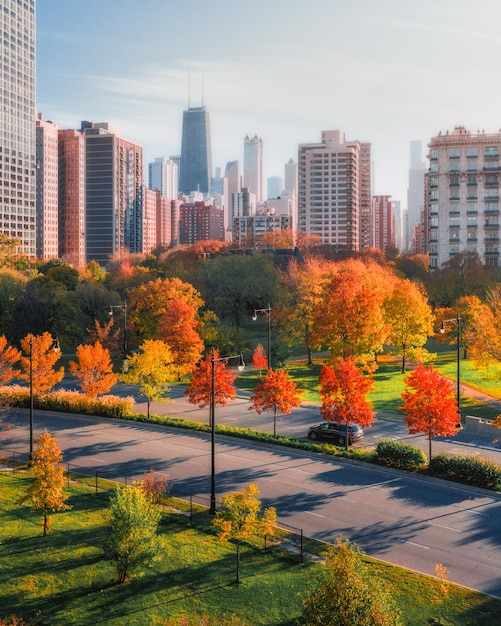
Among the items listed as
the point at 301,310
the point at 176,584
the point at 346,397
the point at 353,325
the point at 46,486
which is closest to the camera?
the point at 176,584

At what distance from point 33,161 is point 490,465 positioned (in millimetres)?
163324

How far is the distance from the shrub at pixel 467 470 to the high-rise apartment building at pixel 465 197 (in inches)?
3211

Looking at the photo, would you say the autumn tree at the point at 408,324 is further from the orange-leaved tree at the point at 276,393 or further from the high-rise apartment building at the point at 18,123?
the high-rise apartment building at the point at 18,123

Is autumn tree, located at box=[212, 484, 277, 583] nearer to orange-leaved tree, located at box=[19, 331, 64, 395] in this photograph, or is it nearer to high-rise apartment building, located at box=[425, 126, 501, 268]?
orange-leaved tree, located at box=[19, 331, 64, 395]

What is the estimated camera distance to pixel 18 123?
16738cm

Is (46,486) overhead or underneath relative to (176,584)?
overhead

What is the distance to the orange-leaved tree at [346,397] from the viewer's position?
38.3 meters

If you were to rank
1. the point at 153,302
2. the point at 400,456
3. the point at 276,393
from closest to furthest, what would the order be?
1. the point at 400,456
2. the point at 276,393
3. the point at 153,302

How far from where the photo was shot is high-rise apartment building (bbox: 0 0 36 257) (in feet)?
535

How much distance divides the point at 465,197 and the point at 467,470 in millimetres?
86308

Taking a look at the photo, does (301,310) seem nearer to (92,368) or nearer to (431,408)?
(92,368)

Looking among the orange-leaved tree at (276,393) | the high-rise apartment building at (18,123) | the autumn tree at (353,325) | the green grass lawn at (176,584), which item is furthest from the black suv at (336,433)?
the high-rise apartment building at (18,123)

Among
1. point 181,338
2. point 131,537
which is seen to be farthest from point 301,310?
point 131,537

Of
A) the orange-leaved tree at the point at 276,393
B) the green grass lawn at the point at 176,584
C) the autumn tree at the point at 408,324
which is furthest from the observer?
the autumn tree at the point at 408,324
